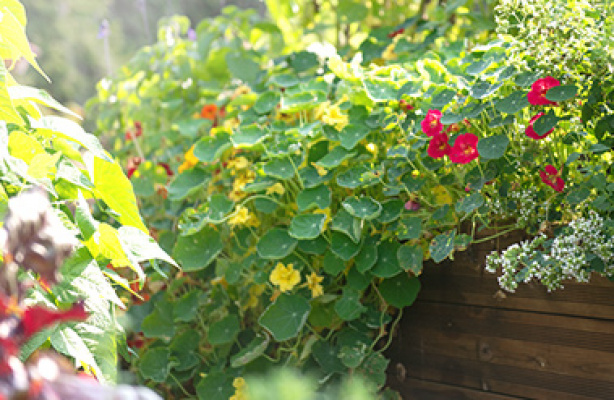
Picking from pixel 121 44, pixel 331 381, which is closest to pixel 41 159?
pixel 331 381

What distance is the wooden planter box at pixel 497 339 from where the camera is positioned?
1225 millimetres

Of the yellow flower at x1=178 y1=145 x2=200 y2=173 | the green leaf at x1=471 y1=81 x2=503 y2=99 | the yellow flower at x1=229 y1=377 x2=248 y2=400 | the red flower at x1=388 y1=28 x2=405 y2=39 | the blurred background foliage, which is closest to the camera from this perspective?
the green leaf at x1=471 y1=81 x2=503 y2=99

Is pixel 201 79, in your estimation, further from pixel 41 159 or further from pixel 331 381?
pixel 41 159

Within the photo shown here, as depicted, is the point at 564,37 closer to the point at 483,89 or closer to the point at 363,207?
the point at 483,89

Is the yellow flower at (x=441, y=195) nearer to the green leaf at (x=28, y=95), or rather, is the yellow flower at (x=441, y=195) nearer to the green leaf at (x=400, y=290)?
the green leaf at (x=400, y=290)

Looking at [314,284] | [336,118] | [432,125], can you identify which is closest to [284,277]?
[314,284]

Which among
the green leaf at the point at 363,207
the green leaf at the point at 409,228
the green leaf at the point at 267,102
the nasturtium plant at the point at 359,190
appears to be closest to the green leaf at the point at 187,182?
the nasturtium plant at the point at 359,190

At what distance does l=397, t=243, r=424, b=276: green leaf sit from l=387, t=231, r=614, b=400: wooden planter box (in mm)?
132

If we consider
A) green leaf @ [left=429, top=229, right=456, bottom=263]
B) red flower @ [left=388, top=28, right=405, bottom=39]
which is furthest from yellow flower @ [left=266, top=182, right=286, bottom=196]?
red flower @ [left=388, top=28, right=405, bottom=39]

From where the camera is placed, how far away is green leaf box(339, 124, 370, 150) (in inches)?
56.0

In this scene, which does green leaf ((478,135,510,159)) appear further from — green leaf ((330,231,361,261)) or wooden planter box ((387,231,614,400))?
green leaf ((330,231,361,261))

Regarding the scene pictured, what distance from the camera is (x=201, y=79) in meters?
2.24

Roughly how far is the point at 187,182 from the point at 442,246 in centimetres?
74

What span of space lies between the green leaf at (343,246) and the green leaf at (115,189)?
541 mm
